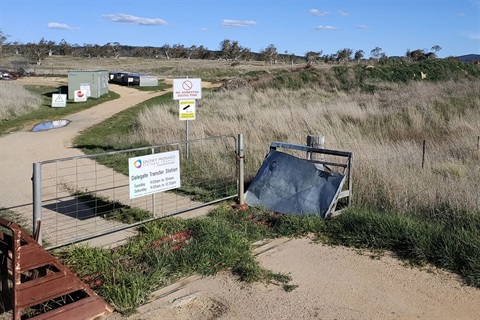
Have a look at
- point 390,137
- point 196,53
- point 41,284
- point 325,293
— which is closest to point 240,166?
point 325,293

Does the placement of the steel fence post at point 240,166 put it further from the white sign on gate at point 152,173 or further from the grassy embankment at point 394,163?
the white sign on gate at point 152,173

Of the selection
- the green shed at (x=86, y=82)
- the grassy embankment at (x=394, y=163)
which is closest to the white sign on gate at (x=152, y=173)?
the grassy embankment at (x=394, y=163)

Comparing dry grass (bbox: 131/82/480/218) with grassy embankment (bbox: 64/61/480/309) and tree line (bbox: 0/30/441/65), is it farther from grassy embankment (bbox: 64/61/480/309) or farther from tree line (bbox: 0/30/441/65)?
tree line (bbox: 0/30/441/65)

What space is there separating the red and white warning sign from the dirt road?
6.67 metres

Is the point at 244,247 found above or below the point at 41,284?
below

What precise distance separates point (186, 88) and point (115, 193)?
4053 mm

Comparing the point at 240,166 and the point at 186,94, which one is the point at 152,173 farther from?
the point at 186,94

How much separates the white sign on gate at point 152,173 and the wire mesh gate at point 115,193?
18cm

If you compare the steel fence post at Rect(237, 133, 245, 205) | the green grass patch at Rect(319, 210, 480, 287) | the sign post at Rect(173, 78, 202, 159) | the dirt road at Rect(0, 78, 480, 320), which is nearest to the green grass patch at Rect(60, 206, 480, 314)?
the green grass patch at Rect(319, 210, 480, 287)

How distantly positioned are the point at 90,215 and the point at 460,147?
305 inches

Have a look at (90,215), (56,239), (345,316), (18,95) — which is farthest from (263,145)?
(18,95)

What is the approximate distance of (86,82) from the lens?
111 feet

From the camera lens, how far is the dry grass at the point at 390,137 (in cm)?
748

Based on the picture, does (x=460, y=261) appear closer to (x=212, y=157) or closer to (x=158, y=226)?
(x=158, y=226)
